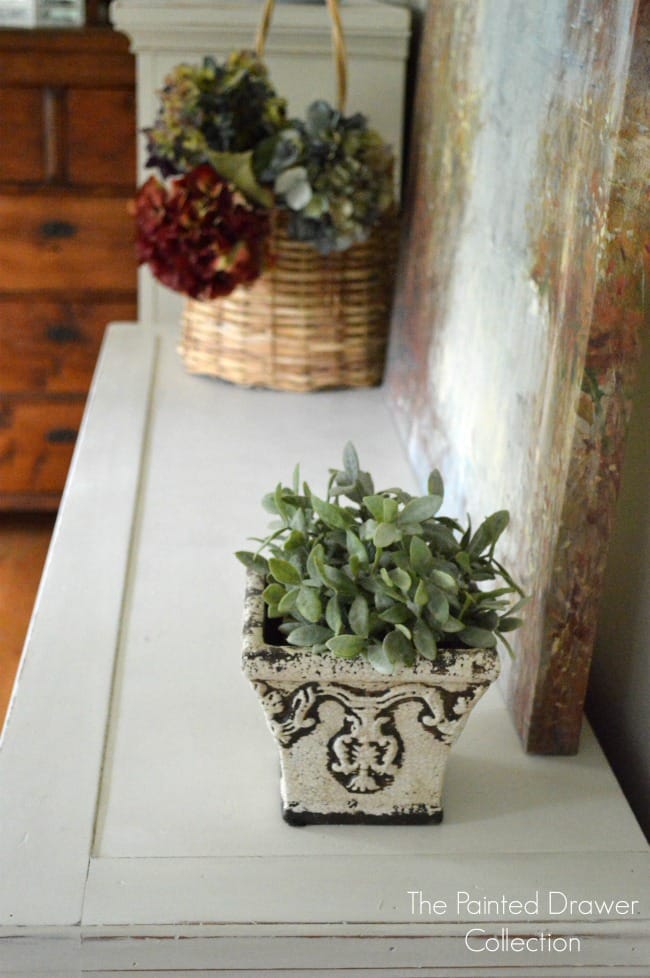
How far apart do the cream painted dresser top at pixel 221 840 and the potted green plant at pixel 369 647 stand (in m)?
0.04

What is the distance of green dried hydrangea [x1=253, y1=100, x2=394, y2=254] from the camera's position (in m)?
1.36

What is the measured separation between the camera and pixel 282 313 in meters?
1.48

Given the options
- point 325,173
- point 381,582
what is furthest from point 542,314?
point 325,173

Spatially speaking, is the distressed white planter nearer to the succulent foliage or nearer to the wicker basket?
the succulent foliage

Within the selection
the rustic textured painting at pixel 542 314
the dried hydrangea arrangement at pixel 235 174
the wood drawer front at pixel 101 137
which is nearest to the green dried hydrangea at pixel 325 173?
the dried hydrangea arrangement at pixel 235 174

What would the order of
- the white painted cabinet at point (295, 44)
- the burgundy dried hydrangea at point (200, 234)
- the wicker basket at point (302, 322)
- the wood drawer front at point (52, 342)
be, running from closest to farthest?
the burgundy dried hydrangea at point (200, 234), the wicker basket at point (302, 322), the white painted cabinet at point (295, 44), the wood drawer front at point (52, 342)

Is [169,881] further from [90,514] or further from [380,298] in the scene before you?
[380,298]

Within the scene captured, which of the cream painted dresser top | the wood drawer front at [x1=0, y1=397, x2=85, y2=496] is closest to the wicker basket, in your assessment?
the cream painted dresser top

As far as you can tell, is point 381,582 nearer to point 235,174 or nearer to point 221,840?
point 221,840

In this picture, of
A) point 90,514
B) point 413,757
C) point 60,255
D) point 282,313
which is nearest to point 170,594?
point 90,514

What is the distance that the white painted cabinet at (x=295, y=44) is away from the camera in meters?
1.57

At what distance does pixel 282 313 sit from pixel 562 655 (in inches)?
31.0

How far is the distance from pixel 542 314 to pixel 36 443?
4.93 ft

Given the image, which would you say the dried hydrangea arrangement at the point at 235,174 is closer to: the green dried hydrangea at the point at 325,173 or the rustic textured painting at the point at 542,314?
the green dried hydrangea at the point at 325,173
